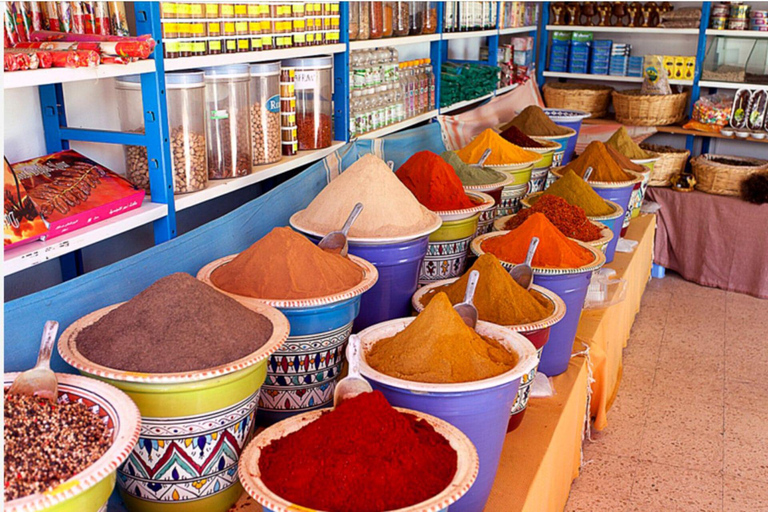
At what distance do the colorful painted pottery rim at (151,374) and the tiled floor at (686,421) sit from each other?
1382 millimetres

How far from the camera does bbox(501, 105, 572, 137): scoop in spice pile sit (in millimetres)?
3199

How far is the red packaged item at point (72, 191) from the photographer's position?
1332 mm

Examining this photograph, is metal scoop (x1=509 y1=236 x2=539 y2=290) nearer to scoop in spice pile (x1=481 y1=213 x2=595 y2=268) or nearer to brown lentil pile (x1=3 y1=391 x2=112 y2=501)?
scoop in spice pile (x1=481 y1=213 x2=595 y2=268)

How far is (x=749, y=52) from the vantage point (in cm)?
437

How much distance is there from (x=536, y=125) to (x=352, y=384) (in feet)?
7.90

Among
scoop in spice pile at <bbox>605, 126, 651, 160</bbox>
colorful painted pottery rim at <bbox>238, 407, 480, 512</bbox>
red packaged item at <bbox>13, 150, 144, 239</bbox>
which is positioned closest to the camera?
colorful painted pottery rim at <bbox>238, 407, 480, 512</bbox>

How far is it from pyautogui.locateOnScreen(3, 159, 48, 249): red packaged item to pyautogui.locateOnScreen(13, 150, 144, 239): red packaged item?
0.07ft

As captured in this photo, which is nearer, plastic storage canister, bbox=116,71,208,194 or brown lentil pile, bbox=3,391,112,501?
brown lentil pile, bbox=3,391,112,501

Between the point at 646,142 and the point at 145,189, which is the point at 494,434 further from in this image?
the point at 646,142

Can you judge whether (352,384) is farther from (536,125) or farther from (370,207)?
(536,125)

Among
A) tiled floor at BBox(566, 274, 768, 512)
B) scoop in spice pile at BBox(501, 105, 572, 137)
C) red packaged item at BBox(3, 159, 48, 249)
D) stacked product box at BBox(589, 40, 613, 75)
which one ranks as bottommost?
tiled floor at BBox(566, 274, 768, 512)

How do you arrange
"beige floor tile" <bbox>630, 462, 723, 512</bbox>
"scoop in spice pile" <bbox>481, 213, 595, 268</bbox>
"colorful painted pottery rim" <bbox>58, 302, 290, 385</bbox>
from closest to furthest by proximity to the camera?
"colorful painted pottery rim" <bbox>58, 302, 290, 385</bbox> < "scoop in spice pile" <bbox>481, 213, 595, 268</bbox> < "beige floor tile" <bbox>630, 462, 723, 512</bbox>

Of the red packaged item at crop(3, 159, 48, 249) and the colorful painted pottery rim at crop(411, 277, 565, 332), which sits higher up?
the red packaged item at crop(3, 159, 48, 249)

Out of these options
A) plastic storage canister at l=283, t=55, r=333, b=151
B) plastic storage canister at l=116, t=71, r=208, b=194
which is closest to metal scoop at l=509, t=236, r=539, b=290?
plastic storage canister at l=116, t=71, r=208, b=194
